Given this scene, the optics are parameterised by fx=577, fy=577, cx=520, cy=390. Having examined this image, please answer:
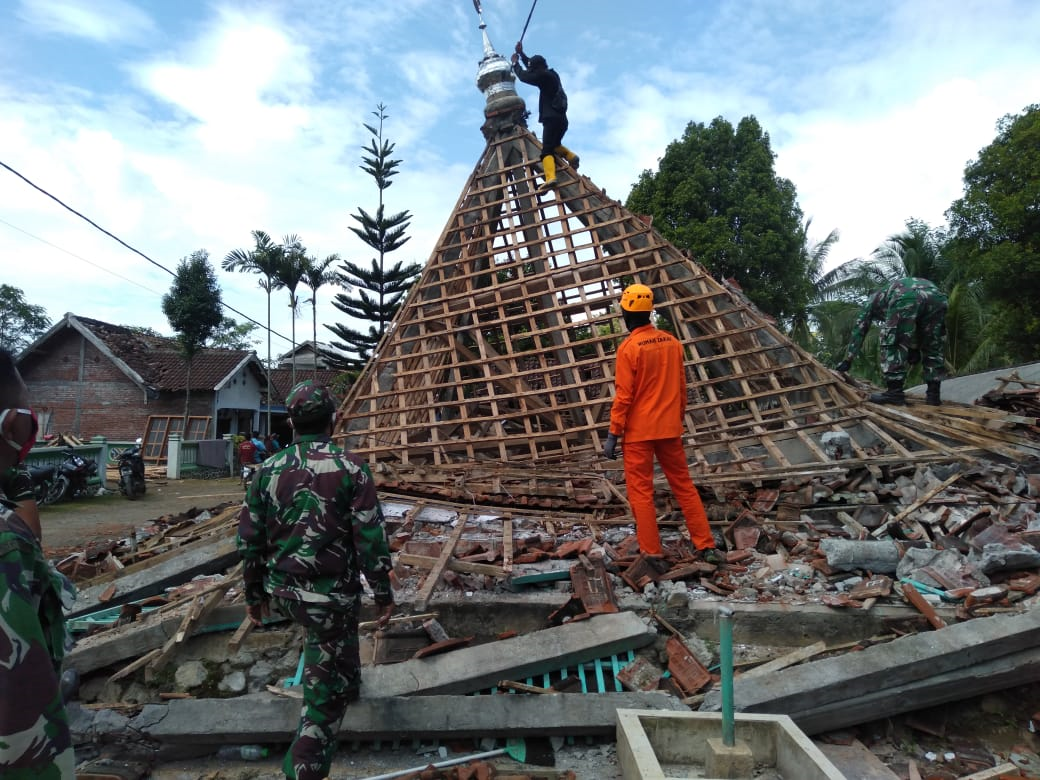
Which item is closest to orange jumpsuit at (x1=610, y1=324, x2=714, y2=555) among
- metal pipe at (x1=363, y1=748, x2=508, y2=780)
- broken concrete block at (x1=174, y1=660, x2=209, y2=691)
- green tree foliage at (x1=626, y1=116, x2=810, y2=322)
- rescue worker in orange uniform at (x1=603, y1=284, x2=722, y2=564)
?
rescue worker in orange uniform at (x1=603, y1=284, x2=722, y2=564)

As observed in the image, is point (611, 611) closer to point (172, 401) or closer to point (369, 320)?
point (369, 320)

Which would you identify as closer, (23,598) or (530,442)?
(23,598)

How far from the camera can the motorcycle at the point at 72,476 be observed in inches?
464

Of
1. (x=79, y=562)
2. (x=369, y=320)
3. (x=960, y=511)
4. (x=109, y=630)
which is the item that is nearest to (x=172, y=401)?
(x=369, y=320)

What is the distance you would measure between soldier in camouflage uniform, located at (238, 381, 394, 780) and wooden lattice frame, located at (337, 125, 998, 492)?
3.43 m

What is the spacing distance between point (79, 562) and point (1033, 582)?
6906 mm

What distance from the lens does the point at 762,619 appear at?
3215 millimetres

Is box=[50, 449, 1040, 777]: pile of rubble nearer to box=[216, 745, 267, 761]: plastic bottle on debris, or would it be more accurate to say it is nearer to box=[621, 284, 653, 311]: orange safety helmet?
box=[216, 745, 267, 761]: plastic bottle on debris

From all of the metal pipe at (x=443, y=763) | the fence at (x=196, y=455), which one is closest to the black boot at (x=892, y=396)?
the metal pipe at (x=443, y=763)

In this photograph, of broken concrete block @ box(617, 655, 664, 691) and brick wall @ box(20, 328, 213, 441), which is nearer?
broken concrete block @ box(617, 655, 664, 691)

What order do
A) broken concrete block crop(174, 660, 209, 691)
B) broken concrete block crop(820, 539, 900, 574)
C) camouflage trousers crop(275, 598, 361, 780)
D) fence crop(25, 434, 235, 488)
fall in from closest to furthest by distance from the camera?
1. camouflage trousers crop(275, 598, 361, 780)
2. broken concrete block crop(174, 660, 209, 691)
3. broken concrete block crop(820, 539, 900, 574)
4. fence crop(25, 434, 235, 488)

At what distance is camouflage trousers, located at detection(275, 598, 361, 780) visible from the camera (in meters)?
2.31

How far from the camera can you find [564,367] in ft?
22.0

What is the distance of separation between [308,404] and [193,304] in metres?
19.8
